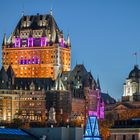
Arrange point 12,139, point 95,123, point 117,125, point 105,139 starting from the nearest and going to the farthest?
point 12,139
point 95,123
point 117,125
point 105,139

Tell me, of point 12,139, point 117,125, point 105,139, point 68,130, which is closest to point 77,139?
point 68,130

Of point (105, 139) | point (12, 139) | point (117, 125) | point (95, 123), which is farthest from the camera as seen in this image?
point (105, 139)

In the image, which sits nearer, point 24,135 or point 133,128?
point 24,135

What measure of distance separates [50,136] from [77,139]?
356cm

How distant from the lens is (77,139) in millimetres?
129250

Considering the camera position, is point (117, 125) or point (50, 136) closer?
point (50, 136)

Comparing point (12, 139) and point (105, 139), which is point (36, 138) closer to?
point (12, 139)

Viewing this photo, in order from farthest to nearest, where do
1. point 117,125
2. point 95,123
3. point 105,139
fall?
point 105,139 → point 117,125 → point 95,123

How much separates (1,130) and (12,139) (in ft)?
14.4

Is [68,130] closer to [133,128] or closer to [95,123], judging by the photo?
[95,123]

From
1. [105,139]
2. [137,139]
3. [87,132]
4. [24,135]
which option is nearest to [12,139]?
[24,135]

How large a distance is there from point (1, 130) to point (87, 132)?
36.7 feet

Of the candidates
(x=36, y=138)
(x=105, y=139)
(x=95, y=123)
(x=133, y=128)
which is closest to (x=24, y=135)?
(x=36, y=138)

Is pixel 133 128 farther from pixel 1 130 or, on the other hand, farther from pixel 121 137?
pixel 1 130
